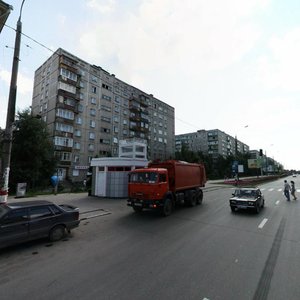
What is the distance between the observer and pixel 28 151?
28.1 metres

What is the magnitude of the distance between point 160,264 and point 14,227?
4835mm

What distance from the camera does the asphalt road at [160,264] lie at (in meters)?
4.70

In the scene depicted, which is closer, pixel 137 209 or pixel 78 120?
pixel 137 209

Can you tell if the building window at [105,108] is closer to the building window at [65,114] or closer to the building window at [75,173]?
the building window at [65,114]

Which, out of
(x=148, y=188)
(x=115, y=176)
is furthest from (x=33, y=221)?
(x=115, y=176)

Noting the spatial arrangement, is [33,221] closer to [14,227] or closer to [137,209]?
[14,227]

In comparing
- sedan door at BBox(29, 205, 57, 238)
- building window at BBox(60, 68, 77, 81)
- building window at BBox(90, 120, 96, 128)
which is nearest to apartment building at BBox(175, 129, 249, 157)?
building window at BBox(90, 120, 96, 128)

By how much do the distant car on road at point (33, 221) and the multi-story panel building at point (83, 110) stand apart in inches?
1181

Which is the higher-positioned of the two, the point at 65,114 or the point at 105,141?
the point at 65,114

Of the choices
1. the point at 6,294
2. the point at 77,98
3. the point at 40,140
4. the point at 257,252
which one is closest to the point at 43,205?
the point at 6,294

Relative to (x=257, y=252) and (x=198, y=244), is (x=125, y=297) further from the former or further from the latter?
(x=257, y=252)

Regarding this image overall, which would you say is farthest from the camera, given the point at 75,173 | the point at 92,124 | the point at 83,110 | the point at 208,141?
the point at 208,141

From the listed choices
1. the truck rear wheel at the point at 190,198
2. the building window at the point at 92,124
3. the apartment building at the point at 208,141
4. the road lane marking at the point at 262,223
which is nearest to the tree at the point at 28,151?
the truck rear wheel at the point at 190,198

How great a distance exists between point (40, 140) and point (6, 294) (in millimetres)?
27258
